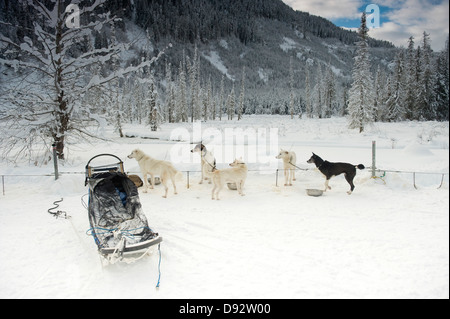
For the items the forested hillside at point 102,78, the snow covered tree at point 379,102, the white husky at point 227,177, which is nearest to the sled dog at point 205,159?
the white husky at point 227,177

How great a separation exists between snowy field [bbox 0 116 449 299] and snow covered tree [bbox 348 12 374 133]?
826 inches

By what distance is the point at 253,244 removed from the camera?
5082 mm

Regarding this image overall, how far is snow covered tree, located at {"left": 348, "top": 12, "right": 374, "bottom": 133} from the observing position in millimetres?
27922

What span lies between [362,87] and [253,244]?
2923cm

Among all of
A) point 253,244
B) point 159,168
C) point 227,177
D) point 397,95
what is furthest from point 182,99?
point 253,244

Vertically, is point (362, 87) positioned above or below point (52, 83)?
above

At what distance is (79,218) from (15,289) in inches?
115

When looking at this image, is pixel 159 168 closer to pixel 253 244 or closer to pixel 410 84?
pixel 253 244

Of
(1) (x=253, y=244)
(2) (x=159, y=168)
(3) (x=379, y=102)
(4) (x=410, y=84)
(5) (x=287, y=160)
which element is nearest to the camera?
(1) (x=253, y=244)

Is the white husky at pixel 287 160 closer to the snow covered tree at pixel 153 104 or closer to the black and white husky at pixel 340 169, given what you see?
the black and white husky at pixel 340 169

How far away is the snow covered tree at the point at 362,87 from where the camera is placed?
27.9 metres

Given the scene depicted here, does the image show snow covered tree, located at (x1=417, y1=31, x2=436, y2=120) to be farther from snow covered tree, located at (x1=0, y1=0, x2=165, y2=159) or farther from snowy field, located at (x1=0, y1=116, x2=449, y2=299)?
snow covered tree, located at (x1=0, y1=0, x2=165, y2=159)

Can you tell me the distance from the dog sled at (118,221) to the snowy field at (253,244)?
38 centimetres
